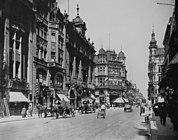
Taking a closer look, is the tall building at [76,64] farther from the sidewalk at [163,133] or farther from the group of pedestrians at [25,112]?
the sidewalk at [163,133]

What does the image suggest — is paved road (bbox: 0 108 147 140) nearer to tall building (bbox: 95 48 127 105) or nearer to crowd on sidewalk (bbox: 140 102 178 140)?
crowd on sidewalk (bbox: 140 102 178 140)

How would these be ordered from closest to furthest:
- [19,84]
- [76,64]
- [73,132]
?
[73,132]
[19,84]
[76,64]

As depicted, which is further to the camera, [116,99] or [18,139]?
[116,99]

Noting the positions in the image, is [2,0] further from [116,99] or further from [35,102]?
[116,99]

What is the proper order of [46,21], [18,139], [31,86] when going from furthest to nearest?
[46,21], [31,86], [18,139]

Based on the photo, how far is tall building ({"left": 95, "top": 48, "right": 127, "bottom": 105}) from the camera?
89.9m

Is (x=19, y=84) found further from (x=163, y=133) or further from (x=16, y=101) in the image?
(x=163, y=133)

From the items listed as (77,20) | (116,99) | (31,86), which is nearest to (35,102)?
(31,86)

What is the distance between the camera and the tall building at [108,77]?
8994cm

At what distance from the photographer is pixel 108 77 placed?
91.5 m

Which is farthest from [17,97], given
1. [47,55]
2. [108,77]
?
[108,77]

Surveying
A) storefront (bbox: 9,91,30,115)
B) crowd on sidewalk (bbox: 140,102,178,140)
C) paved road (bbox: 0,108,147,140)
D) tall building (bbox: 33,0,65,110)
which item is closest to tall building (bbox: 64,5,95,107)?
tall building (bbox: 33,0,65,110)

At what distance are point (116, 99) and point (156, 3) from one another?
78.4m

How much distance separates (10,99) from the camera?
31.2 meters
